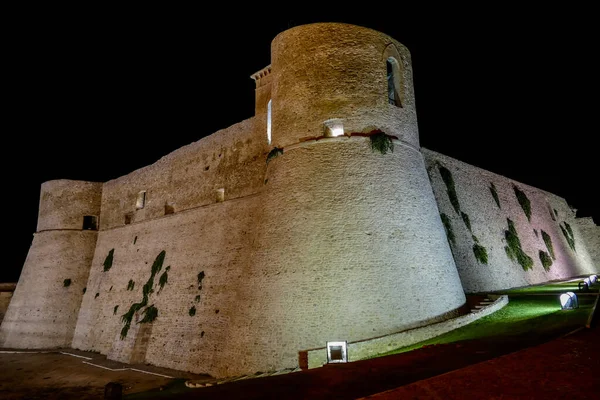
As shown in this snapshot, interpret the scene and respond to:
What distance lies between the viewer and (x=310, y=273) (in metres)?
10.7

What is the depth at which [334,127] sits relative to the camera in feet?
40.1

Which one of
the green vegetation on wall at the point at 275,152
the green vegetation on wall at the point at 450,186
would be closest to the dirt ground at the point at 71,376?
the green vegetation on wall at the point at 275,152

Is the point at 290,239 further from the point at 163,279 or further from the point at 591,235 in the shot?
the point at 591,235

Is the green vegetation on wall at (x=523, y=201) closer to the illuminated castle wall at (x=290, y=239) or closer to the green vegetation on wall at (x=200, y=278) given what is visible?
the illuminated castle wall at (x=290, y=239)

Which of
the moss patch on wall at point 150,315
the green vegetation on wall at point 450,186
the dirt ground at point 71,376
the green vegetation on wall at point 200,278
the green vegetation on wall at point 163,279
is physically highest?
the green vegetation on wall at point 450,186

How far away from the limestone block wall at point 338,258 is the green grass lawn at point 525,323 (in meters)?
0.86


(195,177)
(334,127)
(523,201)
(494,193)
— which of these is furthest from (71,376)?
(523,201)

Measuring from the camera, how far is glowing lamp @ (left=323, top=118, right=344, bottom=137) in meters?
12.0

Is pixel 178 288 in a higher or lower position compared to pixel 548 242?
lower

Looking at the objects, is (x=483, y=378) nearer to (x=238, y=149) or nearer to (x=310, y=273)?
(x=310, y=273)

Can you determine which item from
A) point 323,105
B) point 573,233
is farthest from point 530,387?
point 573,233

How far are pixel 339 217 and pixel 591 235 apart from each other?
109 feet

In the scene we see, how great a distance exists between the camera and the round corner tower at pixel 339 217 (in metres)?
10.4

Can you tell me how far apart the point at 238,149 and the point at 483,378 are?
46.4 feet
